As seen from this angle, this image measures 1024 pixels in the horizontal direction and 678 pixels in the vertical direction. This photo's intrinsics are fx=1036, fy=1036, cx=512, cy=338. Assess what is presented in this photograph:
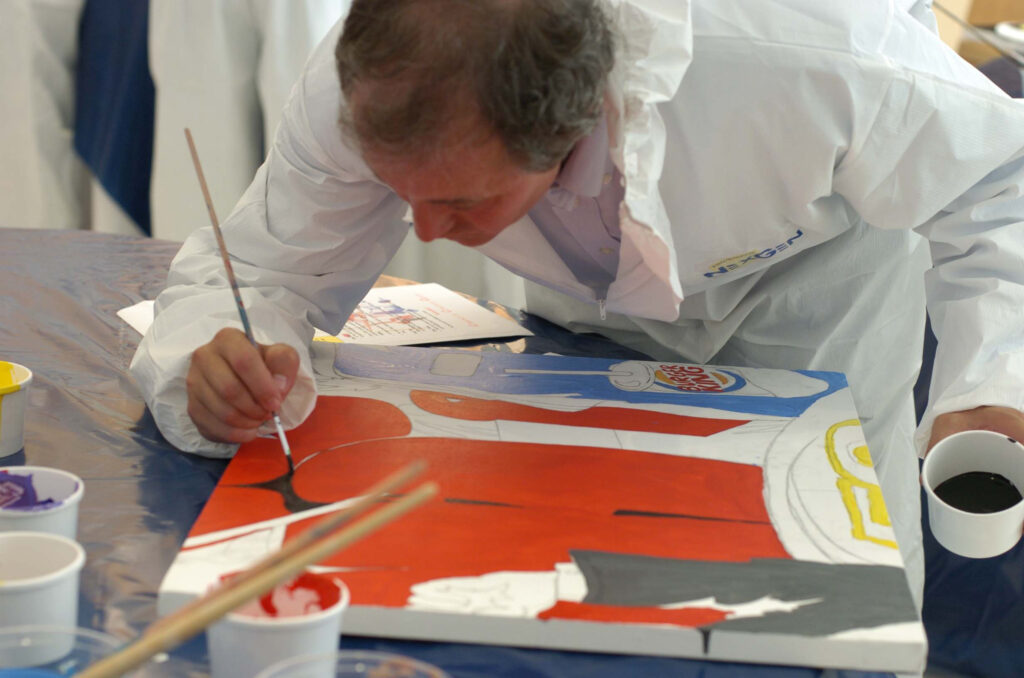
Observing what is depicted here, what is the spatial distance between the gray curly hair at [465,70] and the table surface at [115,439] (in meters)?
0.33

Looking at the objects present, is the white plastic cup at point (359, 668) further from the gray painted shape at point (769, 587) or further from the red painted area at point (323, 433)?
the red painted area at point (323, 433)

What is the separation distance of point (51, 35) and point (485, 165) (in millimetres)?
2101

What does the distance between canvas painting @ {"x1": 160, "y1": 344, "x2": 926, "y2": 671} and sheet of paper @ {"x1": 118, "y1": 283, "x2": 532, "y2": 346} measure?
20 cm

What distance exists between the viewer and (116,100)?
2506 millimetres

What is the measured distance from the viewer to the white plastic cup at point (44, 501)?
66 centimetres

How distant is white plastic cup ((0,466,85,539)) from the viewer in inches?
26.1

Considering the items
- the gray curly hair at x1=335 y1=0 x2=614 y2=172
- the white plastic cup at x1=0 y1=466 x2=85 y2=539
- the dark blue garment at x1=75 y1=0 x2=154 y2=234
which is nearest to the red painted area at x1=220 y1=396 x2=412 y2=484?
the white plastic cup at x1=0 y1=466 x2=85 y2=539

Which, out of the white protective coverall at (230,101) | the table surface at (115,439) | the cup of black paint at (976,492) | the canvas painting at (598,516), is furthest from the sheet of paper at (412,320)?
the white protective coverall at (230,101)

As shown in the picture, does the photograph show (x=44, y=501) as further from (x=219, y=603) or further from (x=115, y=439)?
(x=219, y=603)

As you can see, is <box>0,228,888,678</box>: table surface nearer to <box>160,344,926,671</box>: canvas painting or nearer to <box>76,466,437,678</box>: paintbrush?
<box>160,344,926,671</box>: canvas painting

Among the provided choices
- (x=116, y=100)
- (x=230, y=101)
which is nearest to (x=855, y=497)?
(x=230, y=101)

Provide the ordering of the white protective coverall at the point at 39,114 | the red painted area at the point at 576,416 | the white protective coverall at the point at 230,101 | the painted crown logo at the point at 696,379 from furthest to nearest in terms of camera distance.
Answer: the white protective coverall at the point at 39,114, the white protective coverall at the point at 230,101, the painted crown logo at the point at 696,379, the red painted area at the point at 576,416

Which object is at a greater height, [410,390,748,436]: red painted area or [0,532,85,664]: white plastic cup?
[0,532,85,664]: white plastic cup

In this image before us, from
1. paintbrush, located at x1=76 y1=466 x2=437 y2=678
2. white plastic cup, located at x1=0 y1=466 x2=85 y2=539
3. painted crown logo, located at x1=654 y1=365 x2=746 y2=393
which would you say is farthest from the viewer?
painted crown logo, located at x1=654 y1=365 x2=746 y2=393
